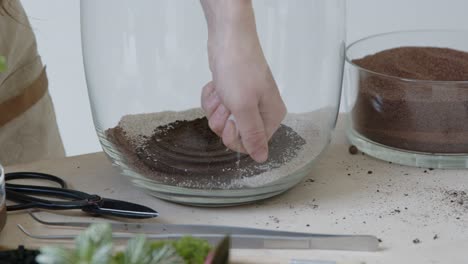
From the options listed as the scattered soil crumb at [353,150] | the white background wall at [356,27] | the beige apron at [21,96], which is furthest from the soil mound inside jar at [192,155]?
the white background wall at [356,27]

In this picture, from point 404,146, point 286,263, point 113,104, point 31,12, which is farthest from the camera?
point 31,12

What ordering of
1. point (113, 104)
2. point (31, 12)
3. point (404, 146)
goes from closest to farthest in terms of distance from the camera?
point (113, 104) < point (404, 146) < point (31, 12)

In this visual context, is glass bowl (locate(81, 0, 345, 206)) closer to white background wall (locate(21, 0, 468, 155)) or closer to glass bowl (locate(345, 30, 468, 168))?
glass bowl (locate(345, 30, 468, 168))

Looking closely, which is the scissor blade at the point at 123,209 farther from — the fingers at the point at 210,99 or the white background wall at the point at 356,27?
the white background wall at the point at 356,27

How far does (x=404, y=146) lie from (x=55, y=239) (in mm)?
373

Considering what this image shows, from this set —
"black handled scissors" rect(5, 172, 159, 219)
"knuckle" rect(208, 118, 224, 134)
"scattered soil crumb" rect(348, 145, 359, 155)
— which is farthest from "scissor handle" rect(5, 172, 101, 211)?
"scattered soil crumb" rect(348, 145, 359, 155)

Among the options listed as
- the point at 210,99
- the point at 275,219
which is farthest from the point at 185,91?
the point at 275,219

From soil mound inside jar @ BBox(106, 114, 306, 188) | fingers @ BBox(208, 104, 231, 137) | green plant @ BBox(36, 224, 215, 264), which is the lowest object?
soil mound inside jar @ BBox(106, 114, 306, 188)

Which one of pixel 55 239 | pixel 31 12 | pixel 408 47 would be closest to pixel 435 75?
pixel 408 47

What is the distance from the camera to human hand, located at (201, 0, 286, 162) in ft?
2.13

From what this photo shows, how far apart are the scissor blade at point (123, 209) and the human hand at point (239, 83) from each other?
0.29 ft

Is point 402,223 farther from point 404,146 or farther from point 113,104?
point 113,104

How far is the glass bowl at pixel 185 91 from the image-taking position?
0.68 m

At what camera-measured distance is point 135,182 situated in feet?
2.38
